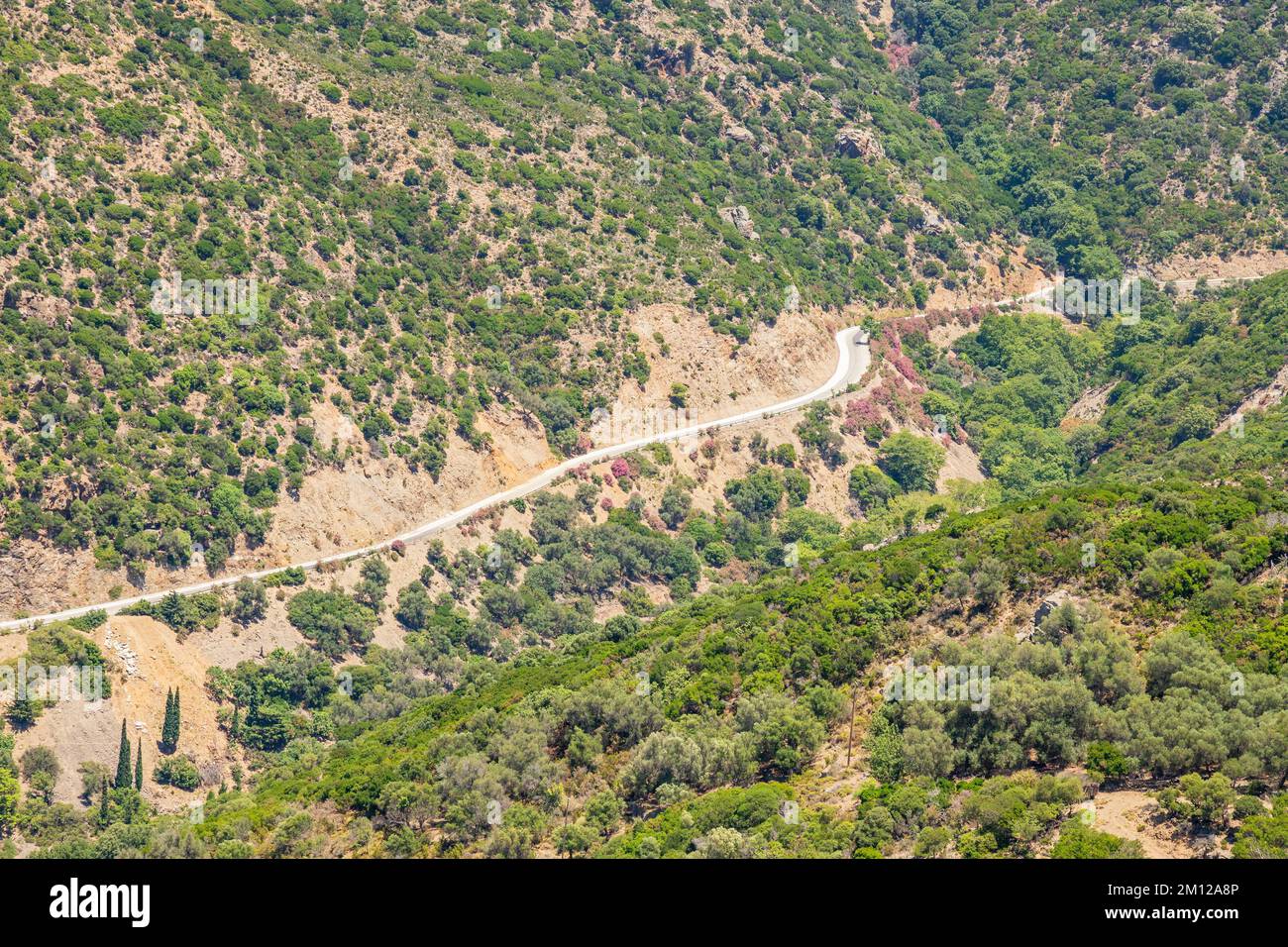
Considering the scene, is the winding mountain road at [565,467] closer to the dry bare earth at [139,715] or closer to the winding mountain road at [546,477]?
the winding mountain road at [546,477]

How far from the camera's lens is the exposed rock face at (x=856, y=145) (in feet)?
552

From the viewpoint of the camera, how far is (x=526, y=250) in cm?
13988

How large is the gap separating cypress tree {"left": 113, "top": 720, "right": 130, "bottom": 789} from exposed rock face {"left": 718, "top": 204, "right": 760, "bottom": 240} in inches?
3122

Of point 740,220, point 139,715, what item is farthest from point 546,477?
point 139,715

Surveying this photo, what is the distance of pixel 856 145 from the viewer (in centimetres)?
16788

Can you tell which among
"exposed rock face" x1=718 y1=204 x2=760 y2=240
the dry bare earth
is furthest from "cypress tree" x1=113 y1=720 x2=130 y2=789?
"exposed rock face" x1=718 y1=204 x2=760 y2=240

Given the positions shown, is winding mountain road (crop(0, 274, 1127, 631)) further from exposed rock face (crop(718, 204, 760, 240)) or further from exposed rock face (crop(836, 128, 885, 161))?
exposed rock face (crop(836, 128, 885, 161))

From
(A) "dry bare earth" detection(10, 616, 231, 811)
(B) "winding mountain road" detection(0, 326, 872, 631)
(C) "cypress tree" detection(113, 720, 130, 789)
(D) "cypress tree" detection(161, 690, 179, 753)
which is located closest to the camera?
(C) "cypress tree" detection(113, 720, 130, 789)

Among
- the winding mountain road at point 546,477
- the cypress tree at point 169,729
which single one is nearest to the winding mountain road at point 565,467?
the winding mountain road at point 546,477

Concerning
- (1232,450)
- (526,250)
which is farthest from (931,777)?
(526,250)

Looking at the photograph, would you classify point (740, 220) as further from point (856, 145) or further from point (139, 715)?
point (139, 715)

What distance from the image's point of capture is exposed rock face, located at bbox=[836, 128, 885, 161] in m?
168

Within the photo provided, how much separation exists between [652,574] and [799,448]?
64.5 ft

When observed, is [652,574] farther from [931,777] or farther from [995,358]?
[931,777]
